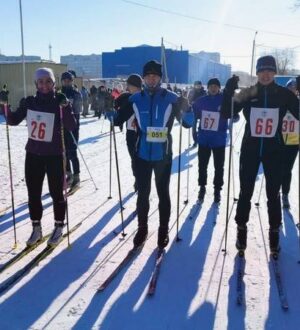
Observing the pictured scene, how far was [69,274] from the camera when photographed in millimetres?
3805

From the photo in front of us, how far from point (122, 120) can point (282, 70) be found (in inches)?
2108

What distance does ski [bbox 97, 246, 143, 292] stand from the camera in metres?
3.57

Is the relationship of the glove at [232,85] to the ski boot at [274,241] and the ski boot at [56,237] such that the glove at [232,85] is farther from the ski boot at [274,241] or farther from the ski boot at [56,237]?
the ski boot at [56,237]

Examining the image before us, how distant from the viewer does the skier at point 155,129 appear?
13.8 ft

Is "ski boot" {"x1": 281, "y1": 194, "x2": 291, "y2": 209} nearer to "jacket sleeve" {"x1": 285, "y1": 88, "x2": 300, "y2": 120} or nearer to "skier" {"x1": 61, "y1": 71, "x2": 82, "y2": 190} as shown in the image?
"jacket sleeve" {"x1": 285, "y1": 88, "x2": 300, "y2": 120}

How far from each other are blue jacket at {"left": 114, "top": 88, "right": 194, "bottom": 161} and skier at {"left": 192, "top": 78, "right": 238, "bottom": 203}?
6.15ft

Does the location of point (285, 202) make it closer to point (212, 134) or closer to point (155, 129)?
point (212, 134)

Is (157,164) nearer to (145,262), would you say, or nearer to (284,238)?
(145,262)

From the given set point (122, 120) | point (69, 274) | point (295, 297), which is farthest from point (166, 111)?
point (295, 297)

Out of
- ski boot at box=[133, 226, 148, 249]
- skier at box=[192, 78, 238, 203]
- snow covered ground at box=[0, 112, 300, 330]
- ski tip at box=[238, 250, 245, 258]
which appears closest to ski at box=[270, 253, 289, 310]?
snow covered ground at box=[0, 112, 300, 330]

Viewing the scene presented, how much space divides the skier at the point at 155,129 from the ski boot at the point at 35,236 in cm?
109

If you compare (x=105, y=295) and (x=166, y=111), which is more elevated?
(x=166, y=111)

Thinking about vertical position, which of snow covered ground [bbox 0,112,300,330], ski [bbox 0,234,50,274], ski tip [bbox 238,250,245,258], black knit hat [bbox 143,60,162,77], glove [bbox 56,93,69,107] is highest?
black knit hat [bbox 143,60,162,77]

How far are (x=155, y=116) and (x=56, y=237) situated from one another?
1762 mm
